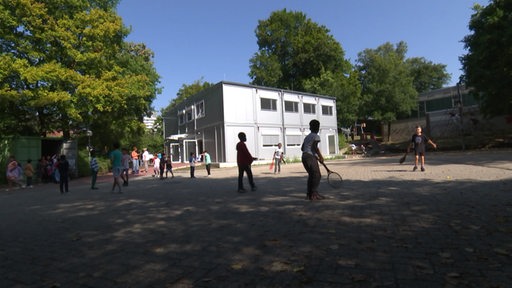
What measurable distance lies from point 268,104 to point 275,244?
27186mm

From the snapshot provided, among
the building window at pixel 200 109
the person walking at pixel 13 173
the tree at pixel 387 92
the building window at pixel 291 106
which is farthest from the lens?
the tree at pixel 387 92

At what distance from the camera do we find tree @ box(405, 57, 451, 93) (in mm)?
61938

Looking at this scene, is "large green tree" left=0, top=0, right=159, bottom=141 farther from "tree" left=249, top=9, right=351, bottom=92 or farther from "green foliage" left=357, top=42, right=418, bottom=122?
"green foliage" left=357, top=42, right=418, bottom=122

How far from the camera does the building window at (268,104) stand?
30875mm

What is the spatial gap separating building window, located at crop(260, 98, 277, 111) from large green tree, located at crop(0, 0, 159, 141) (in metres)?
9.89

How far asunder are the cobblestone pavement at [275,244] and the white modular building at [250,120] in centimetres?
2072

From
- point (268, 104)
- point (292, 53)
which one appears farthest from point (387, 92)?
point (268, 104)

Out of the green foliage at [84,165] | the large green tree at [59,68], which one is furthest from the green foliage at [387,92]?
the green foliage at [84,165]

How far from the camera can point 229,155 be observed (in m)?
28.1

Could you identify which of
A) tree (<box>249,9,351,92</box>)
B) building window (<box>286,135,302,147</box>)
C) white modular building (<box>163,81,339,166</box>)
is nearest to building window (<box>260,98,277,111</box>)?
white modular building (<box>163,81,339,166</box>)

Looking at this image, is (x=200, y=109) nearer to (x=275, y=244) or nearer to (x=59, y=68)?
(x=59, y=68)

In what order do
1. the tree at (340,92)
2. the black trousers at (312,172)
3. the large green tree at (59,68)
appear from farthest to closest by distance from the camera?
the tree at (340,92) → the large green tree at (59,68) → the black trousers at (312,172)

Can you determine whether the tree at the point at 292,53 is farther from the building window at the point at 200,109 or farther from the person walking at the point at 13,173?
the person walking at the point at 13,173

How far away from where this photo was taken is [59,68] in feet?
69.2
